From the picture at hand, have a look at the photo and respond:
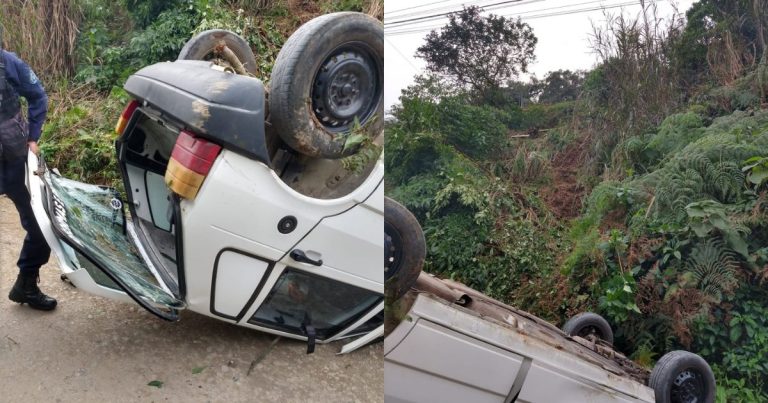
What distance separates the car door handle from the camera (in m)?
1.89

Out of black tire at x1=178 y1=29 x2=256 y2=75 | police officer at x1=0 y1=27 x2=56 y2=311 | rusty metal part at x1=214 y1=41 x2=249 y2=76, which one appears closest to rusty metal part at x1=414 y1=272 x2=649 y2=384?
rusty metal part at x1=214 y1=41 x2=249 y2=76

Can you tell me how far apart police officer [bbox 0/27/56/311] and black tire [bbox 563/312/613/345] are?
1.67m

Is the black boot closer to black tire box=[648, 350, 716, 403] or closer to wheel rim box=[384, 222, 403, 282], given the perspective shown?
wheel rim box=[384, 222, 403, 282]

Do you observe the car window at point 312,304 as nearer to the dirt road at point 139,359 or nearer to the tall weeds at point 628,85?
the dirt road at point 139,359

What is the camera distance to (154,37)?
6.65 ft

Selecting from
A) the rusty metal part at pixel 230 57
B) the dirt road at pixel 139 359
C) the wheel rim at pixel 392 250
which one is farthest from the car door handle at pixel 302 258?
the wheel rim at pixel 392 250

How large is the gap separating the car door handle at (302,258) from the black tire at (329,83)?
18.7 inches

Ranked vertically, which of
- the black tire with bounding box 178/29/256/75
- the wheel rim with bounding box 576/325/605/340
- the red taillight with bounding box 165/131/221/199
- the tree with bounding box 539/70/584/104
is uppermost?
the tree with bounding box 539/70/584/104

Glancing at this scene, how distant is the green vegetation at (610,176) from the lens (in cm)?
65

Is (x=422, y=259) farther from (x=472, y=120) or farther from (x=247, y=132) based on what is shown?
(x=247, y=132)

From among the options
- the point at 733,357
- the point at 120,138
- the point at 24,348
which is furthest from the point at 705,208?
the point at 120,138

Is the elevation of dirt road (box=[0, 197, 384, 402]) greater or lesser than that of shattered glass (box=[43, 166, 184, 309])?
lesser

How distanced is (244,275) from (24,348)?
64cm

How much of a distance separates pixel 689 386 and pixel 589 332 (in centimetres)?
12
